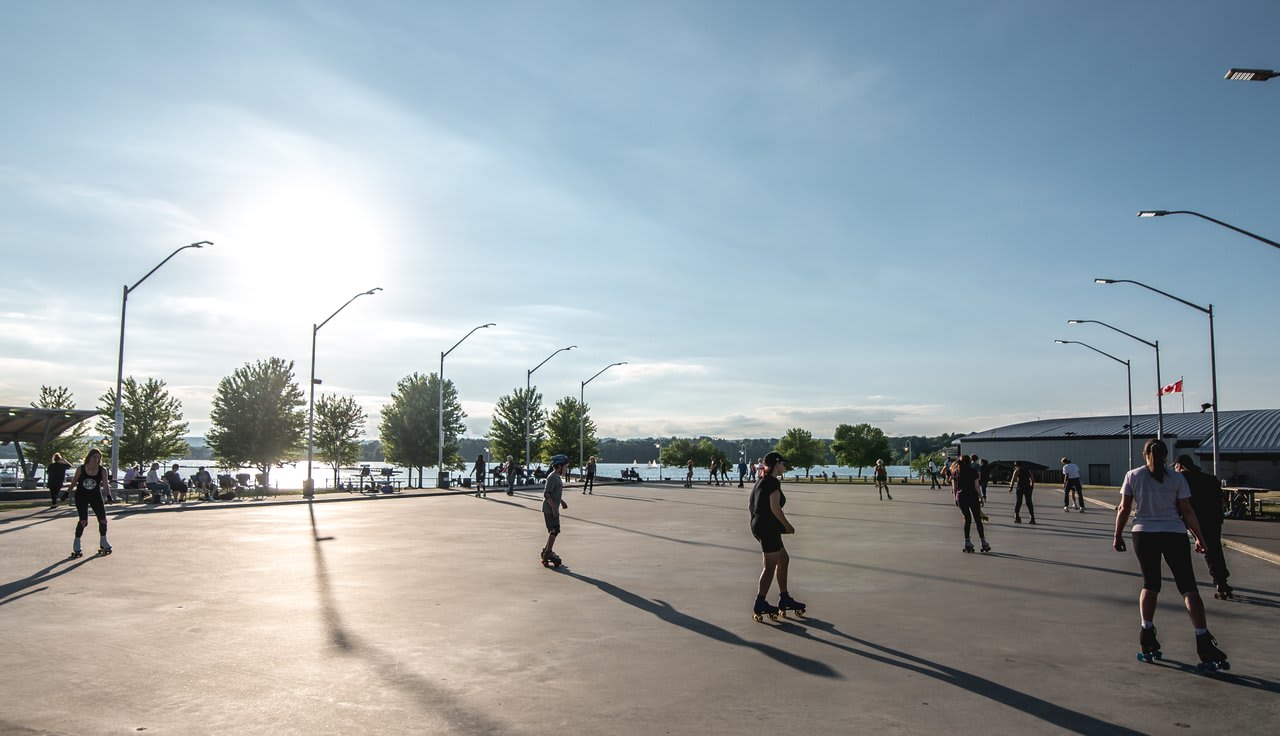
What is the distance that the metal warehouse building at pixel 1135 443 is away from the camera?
2276 inches

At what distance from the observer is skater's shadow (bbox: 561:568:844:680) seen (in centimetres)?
682

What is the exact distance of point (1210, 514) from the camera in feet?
30.9

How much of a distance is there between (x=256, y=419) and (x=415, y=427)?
18038mm

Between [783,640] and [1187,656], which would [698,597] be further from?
[1187,656]

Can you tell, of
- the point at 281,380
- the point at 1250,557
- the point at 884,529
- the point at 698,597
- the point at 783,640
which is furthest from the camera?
the point at 281,380

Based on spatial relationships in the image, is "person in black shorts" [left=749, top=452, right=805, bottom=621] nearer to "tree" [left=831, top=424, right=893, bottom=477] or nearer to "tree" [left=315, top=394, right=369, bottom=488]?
"tree" [left=315, top=394, right=369, bottom=488]

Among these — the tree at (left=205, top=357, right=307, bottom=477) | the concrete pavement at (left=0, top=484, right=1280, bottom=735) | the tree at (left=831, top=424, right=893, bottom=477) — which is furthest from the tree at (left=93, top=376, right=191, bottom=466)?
the tree at (left=831, top=424, right=893, bottom=477)

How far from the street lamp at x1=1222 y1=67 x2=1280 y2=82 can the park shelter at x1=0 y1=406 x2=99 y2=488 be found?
35925 mm

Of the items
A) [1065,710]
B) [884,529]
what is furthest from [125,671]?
[884,529]

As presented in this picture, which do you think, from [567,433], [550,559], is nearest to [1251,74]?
[550,559]

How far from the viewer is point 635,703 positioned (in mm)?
5793

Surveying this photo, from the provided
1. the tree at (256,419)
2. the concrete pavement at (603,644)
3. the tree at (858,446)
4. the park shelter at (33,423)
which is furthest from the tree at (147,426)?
the tree at (858,446)

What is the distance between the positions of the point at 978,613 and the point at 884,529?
11457mm

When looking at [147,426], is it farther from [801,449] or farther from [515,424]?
[801,449]
